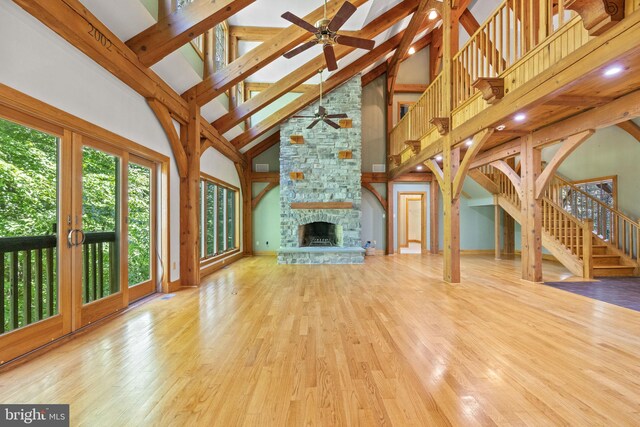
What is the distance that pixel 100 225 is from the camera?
11.2ft

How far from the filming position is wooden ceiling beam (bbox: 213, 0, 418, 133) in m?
6.38

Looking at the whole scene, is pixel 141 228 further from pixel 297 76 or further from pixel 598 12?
pixel 598 12

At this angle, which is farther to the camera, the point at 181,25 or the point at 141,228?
the point at 141,228

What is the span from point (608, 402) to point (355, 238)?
6.54m

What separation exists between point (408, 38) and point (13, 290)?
8.67 m

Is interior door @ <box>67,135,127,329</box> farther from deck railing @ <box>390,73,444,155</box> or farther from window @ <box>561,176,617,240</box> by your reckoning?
window @ <box>561,176,617,240</box>

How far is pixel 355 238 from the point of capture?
326 inches

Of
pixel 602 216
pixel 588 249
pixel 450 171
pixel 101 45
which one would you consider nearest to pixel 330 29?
pixel 101 45

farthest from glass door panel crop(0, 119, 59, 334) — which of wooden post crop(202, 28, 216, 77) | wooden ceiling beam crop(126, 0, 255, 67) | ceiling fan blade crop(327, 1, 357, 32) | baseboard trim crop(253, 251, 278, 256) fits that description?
baseboard trim crop(253, 251, 278, 256)

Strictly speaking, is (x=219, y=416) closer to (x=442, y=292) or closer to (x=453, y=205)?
(x=442, y=292)

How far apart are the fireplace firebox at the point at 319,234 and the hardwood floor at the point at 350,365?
445 centimetres

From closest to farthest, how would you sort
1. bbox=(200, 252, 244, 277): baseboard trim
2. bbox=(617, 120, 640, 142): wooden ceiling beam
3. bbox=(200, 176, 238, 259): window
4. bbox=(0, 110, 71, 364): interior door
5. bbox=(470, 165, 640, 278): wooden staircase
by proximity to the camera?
bbox=(0, 110, 71, 364): interior door, bbox=(470, 165, 640, 278): wooden staircase, bbox=(617, 120, 640, 142): wooden ceiling beam, bbox=(200, 252, 244, 277): baseboard trim, bbox=(200, 176, 238, 259): window

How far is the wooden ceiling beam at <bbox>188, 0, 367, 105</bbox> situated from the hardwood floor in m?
3.30

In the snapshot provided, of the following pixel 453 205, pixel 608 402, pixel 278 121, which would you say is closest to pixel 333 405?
pixel 608 402
